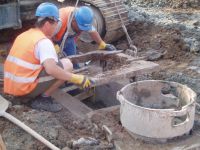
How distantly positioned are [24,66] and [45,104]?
0.55 metres

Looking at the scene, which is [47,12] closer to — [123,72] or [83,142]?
[123,72]

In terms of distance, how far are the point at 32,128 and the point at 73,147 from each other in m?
0.56

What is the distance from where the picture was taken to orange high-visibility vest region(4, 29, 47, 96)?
15.4 feet

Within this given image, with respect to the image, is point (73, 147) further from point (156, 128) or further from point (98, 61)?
point (98, 61)

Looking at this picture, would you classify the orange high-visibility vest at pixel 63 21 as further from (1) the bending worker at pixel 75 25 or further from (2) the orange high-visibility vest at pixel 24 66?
(2) the orange high-visibility vest at pixel 24 66

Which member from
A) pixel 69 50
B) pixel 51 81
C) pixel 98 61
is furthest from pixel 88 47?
pixel 51 81

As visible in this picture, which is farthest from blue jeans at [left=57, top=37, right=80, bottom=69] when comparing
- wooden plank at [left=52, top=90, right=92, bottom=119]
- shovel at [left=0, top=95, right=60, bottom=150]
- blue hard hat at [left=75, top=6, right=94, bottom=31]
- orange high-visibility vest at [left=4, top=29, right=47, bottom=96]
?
shovel at [left=0, top=95, right=60, bottom=150]

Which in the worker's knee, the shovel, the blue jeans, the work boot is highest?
the worker's knee

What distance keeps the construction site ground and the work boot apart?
10cm

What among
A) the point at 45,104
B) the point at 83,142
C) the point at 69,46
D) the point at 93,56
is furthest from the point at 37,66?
the point at 69,46

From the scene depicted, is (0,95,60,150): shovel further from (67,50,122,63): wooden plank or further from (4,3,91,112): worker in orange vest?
(67,50,122,63): wooden plank

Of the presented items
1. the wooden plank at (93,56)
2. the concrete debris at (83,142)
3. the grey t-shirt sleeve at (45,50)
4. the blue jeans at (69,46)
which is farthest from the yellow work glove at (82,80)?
the blue jeans at (69,46)

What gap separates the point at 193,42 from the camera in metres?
6.78

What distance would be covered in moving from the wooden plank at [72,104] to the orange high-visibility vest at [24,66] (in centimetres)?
42
